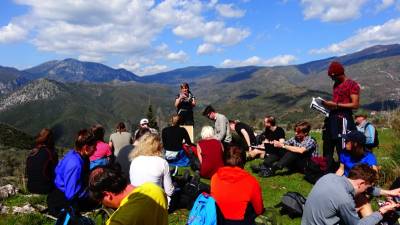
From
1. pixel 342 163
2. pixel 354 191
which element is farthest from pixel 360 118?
pixel 354 191

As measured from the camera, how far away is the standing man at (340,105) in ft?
26.9

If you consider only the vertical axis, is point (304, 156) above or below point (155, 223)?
below

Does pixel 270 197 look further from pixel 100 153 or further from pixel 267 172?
pixel 100 153

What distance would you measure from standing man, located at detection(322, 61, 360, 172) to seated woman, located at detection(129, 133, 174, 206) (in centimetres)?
339

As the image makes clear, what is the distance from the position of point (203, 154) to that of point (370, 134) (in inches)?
161

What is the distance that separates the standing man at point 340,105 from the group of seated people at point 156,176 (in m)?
0.68

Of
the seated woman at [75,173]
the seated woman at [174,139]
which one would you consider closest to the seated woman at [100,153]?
the seated woman at [174,139]

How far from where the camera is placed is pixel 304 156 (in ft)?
37.4

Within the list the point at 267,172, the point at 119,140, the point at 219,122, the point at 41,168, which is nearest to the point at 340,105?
the point at 267,172

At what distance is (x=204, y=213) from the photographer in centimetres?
533

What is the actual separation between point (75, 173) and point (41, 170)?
1.36 m

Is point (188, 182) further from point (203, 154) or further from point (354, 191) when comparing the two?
point (354, 191)

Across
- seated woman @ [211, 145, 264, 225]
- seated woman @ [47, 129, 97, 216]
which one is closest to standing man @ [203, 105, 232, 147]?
seated woman @ [47, 129, 97, 216]

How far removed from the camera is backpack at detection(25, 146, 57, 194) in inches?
307
